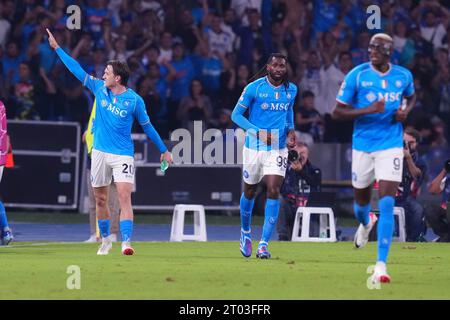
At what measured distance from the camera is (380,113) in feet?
46.5

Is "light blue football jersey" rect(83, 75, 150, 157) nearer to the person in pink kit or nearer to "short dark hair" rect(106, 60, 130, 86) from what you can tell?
"short dark hair" rect(106, 60, 130, 86)

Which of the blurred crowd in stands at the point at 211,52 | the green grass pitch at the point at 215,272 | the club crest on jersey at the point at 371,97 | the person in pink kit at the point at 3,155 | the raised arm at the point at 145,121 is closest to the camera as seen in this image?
the green grass pitch at the point at 215,272

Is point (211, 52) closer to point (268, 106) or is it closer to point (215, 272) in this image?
point (268, 106)

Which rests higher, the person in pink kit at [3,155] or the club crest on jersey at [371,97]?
the club crest on jersey at [371,97]

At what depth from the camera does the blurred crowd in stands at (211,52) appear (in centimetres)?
2805

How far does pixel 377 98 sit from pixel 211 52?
1511 cm

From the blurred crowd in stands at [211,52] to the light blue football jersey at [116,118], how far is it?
994cm

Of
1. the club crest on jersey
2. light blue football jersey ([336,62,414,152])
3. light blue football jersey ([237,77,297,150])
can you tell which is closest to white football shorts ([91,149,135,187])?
light blue football jersey ([237,77,297,150])

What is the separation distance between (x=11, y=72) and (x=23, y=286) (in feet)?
50.7

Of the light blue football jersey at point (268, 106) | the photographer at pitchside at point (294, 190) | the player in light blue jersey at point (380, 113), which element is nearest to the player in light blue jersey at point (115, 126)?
the light blue football jersey at point (268, 106)

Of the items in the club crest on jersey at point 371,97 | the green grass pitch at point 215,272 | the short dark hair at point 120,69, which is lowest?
the green grass pitch at point 215,272

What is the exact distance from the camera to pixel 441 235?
75.0ft

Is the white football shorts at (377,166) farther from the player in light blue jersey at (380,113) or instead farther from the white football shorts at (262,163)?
the white football shorts at (262,163)

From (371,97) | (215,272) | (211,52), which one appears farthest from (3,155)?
(211,52)
